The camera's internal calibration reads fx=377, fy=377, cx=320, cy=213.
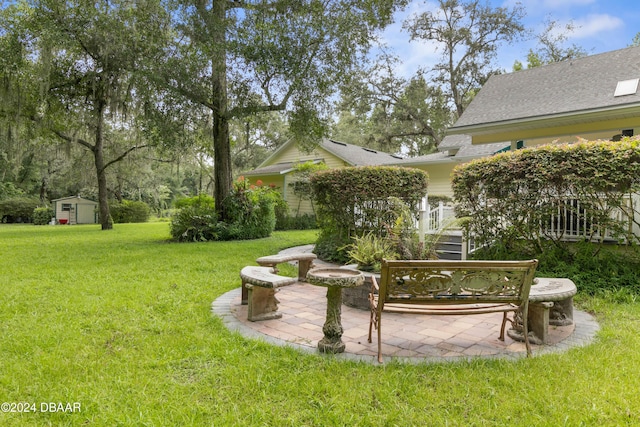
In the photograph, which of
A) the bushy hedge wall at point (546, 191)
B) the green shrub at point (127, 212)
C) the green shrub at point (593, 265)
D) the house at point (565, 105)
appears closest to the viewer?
the green shrub at point (593, 265)

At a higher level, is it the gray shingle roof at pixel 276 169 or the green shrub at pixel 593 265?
the gray shingle roof at pixel 276 169

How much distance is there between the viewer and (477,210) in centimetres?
642

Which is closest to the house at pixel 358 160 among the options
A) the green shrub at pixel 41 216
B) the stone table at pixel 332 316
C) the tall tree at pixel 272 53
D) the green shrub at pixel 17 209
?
the tall tree at pixel 272 53

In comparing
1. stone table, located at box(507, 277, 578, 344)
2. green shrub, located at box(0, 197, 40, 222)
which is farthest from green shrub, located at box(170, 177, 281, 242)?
green shrub, located at box(0, 197, 40, 222)

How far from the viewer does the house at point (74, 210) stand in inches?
921

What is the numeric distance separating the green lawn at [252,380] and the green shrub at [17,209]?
25571 mm

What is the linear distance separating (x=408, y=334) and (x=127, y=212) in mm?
23455

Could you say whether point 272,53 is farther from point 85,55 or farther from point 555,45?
point 555,45

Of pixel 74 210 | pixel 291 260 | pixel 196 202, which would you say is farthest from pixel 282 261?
pixel 74 210

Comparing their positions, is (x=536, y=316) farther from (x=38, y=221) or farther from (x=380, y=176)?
(x=38, y=221)

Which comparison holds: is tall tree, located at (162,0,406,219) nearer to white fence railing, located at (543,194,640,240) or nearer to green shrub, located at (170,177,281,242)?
green shrub, located at (170,177,281,242)

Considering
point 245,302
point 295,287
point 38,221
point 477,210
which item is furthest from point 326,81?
point 38,221

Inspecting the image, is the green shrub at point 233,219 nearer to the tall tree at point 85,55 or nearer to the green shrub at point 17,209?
the tall tree at point 85,55

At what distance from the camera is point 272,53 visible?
29.5 ft
